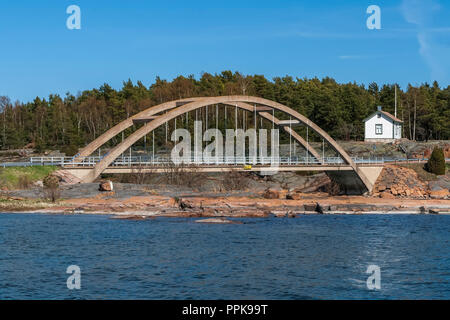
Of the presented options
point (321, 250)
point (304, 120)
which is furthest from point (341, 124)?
point (321, 250)

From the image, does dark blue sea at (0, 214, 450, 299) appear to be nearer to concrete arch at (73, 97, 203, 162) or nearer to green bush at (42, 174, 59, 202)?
green bush at (42, 174, 59, 202)

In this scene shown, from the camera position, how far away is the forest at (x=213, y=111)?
299ft

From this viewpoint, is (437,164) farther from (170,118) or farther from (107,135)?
(107,135)

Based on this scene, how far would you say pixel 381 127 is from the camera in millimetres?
83375

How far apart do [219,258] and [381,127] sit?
5978cm

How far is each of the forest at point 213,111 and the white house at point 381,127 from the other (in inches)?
172

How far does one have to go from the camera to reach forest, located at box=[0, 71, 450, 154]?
299ft

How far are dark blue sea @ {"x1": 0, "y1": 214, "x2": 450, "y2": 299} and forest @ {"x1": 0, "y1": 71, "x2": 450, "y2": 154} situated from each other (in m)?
44.8

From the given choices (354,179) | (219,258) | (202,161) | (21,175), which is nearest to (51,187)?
(21,175)

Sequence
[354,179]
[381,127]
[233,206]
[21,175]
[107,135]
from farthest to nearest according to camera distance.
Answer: [381,127] → [354,179] → [107,135] → [21,175] → [233,206]

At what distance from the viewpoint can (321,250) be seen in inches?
1211

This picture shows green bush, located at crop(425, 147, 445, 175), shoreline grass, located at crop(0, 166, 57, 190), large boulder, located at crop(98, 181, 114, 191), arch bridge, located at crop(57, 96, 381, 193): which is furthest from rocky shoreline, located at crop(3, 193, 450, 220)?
green bush, located at crop(425, 147, 445, 175)

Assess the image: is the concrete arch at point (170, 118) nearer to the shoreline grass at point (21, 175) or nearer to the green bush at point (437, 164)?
the shoreline grass at point (21, 175)

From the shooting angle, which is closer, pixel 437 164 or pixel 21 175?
pixel 21 175
